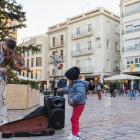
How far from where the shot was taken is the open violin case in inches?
143

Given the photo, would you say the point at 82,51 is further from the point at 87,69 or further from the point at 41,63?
the point at 41,63

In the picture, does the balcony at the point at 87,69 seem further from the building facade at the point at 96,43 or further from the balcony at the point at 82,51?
the balcony at the point at 82,51

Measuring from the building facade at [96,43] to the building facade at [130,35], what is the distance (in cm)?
337

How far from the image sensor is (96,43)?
1332 inches

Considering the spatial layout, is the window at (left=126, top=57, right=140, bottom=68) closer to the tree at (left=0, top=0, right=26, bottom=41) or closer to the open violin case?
the tree at (left=0, top=0, right=26, bottom=41)

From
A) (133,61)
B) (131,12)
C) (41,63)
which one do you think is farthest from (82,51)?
(41,63)

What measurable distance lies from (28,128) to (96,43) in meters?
30.9

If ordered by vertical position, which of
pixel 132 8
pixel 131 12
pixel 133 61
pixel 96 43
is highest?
pixel 132 8

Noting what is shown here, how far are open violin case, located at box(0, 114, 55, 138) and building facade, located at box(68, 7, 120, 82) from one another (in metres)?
28.2

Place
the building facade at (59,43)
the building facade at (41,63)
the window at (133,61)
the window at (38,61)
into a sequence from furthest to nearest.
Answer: the window at (38,61)
the building facade at (41,63)
the building facade at (59,43)
the window at (133,61)

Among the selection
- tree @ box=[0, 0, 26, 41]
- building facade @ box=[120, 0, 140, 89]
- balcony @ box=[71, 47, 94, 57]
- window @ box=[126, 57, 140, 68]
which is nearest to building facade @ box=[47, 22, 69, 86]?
balcony @ box=[71, 47, 94, 57]

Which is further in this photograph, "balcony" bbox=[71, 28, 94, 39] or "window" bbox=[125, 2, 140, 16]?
"balcony" bbox=[71, 28, 94, 39]

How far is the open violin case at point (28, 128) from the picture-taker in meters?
3.64

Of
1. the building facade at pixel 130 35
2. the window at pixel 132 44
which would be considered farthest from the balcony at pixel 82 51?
the window at pixel 132 44
